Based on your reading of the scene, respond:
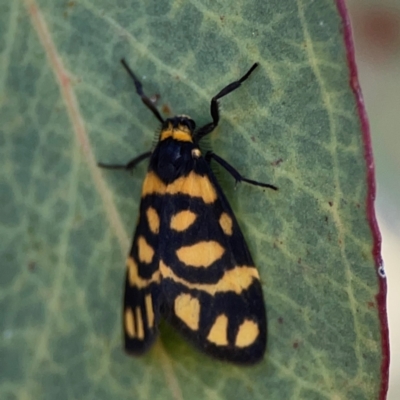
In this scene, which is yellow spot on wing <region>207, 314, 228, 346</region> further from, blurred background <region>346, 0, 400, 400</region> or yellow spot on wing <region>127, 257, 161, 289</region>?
blurred background <region>346, 0, 400, 400</region>

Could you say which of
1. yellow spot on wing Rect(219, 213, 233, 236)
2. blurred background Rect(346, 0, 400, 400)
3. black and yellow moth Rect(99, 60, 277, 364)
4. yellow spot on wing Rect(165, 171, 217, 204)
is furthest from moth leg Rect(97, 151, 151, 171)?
blurred background Rect(346, 0, 400, 400)

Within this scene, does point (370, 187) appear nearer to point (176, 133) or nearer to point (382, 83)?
point (176, 133)

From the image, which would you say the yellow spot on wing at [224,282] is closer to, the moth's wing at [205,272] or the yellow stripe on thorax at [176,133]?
the moth's wing at [205,272]

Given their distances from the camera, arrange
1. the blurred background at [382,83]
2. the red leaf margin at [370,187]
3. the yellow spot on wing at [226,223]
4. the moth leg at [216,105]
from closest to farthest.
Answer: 1. the red leaf margin at [370,187]
2. the moth leg at [216,105]
3. the yellow spot on wing at [226,223]
4. the blurred background at [382,83]

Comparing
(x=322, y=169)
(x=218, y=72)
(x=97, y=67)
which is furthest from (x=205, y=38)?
(x=322, y=169)

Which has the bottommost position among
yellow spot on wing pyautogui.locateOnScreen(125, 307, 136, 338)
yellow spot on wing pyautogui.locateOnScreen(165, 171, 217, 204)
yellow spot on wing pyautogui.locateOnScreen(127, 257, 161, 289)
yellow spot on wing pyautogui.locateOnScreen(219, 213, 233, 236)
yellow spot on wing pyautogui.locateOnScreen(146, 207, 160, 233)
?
yellow spot on wing pyautogui.locateOnScreen(125, 307, 136, 338)

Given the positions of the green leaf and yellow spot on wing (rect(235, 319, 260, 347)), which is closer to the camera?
the green leaf

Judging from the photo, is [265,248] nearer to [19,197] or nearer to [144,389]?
[144,389]

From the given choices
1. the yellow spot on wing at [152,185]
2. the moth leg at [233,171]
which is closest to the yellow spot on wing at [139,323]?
the yellow spot on wing at [152,185]
